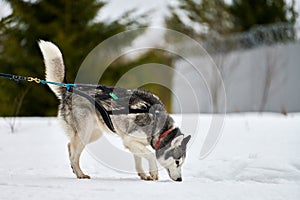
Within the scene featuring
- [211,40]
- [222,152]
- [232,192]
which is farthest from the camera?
[211,40]

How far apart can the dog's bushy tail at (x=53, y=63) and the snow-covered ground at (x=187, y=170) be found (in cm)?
94

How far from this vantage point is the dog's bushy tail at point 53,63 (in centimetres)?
373

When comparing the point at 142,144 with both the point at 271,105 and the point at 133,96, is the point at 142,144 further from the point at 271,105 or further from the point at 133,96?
the point at 271,105

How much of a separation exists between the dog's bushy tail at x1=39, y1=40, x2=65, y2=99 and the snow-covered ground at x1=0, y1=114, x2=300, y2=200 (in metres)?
0.94

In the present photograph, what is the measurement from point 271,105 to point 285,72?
1.24 m

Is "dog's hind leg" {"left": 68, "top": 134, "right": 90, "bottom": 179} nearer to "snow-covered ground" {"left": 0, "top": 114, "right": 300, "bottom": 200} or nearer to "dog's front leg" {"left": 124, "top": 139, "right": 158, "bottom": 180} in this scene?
"snow-covered ground" {"left": 0, "top": 114, "right": 300, "bottom": 200}

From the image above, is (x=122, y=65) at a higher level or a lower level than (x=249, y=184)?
higher

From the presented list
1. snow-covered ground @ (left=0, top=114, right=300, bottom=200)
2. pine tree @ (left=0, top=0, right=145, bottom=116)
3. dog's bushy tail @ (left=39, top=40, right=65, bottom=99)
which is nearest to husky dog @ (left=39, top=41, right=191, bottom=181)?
dog's bushy tail @ (left=39, top=40, right=65, bottom=99)

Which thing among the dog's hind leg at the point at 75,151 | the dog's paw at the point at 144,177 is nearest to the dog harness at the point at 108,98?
the dog's hind leg at the point at 75,151

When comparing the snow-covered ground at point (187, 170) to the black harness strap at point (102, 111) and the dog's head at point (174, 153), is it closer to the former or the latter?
the dog's head at point (174, 153)

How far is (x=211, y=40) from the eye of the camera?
13.4 meters

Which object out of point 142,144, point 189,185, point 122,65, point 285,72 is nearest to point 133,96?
point 142,144

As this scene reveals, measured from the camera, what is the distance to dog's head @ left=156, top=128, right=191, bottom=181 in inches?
141

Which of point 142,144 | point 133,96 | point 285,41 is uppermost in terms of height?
point 285,41
